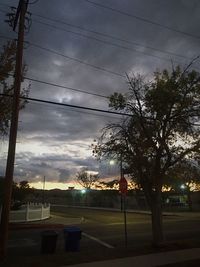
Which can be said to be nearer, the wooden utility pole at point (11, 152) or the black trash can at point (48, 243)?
the wooden utility pole at point (11, 152)

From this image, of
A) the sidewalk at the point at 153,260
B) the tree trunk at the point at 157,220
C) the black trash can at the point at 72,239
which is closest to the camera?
the sidewalk at the point at 153,260

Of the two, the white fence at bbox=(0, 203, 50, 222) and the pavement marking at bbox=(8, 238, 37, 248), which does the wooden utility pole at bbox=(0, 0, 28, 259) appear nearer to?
the pavement marking at bbox=(8, 238, 37, 248)

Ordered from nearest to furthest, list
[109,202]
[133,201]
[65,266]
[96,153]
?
1. [65,266]
2. [96,153]
3. [133,201]
4. [109,202]

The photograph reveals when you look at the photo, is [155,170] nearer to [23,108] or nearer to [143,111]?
[143,111]

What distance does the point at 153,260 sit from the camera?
11516 mm

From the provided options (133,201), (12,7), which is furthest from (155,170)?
(133,201)

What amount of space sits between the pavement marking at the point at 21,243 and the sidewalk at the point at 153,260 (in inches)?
235

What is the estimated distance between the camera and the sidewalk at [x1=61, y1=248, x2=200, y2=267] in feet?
35.8

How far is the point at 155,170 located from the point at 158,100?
9.65 feet

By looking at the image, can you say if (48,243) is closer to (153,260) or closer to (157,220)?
(153,260)

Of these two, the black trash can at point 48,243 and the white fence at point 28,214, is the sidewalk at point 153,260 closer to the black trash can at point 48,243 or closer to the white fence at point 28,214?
the black trash can at point 48,243

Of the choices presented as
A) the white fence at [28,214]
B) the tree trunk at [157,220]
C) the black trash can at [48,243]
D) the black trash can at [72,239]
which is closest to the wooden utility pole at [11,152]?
the black trash can at [48,243]

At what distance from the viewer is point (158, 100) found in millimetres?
14820

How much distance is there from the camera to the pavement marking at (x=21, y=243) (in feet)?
52.4
